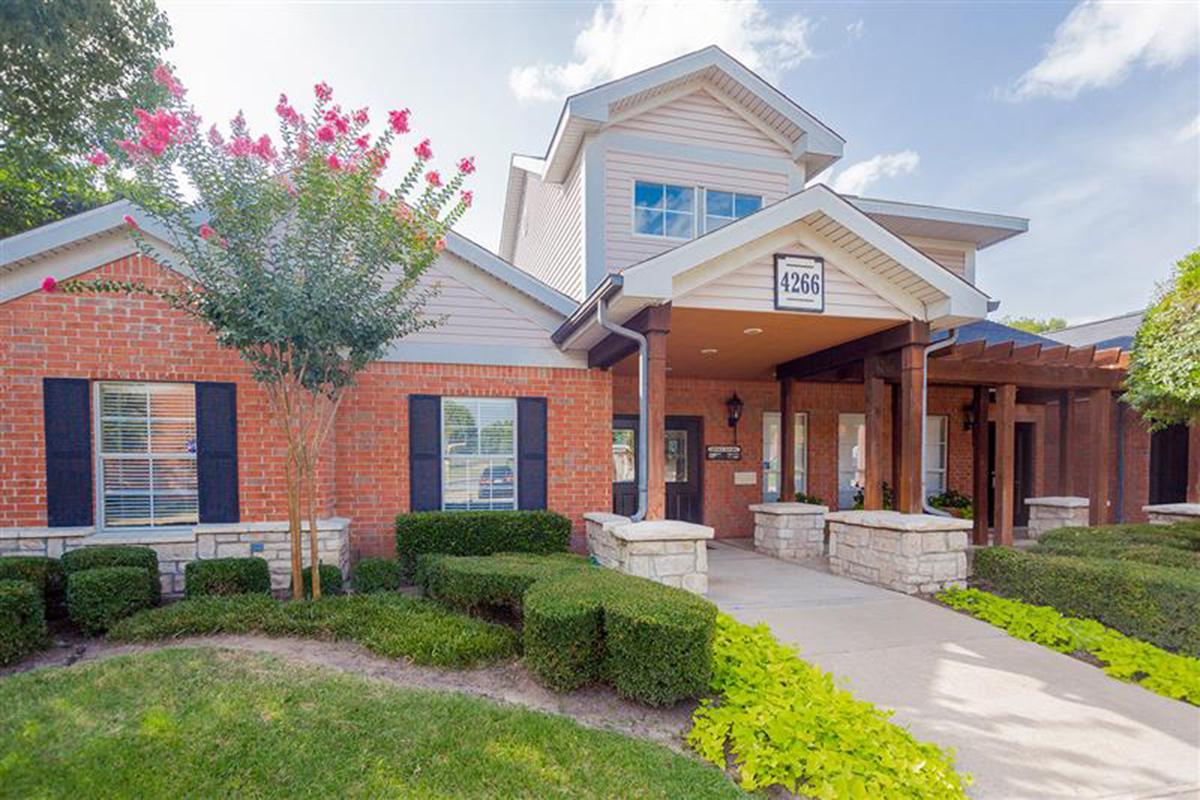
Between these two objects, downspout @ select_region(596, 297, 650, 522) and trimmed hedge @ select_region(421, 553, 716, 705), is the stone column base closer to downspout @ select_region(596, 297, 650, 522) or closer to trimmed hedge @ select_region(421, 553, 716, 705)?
downspout @ select_region(596, 297, 650, 522)

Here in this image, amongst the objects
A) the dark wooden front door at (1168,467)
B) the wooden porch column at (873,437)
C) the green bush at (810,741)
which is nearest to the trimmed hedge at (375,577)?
the green bush at (810,741)

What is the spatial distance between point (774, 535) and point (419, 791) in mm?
6800

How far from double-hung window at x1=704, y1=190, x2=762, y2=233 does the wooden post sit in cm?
303

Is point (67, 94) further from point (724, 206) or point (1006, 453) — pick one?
point (1006, 453)

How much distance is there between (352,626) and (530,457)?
3.15 metres

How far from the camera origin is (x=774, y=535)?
8.30 metres

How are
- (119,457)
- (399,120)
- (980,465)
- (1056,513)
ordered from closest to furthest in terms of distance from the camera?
(399,120) → (119,457) → (980,465) → (1056,513)

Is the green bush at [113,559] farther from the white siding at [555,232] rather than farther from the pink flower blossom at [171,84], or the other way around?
the white siding at [555,232]

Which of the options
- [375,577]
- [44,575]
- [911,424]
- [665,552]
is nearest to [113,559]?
[44,575]

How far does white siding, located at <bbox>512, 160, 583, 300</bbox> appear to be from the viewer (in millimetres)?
9086

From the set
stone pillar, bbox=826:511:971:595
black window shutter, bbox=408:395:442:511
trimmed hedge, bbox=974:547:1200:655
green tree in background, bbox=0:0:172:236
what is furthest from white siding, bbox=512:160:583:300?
green tree in background, bbox=0:0:172:236

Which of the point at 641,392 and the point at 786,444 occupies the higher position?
the point at 641,392

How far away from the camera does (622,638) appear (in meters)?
3.42

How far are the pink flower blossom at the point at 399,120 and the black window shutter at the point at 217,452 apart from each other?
11.5ft
